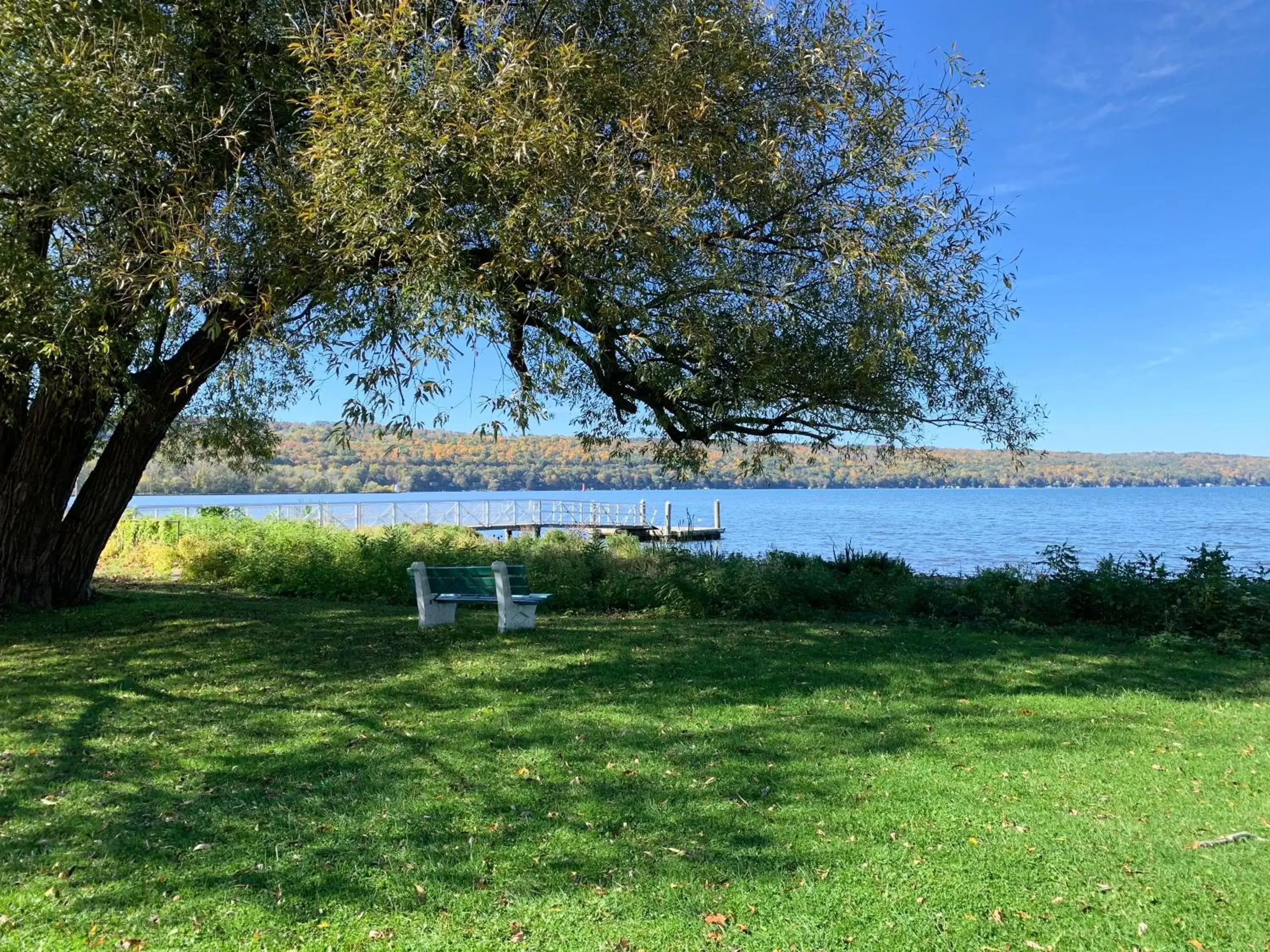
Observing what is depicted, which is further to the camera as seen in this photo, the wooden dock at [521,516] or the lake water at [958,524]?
the lake water at [958,524]

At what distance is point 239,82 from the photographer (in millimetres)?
8562

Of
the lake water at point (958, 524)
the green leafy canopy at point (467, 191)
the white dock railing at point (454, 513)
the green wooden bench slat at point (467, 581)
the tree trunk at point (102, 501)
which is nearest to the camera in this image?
the green leafy canopy at point (467, 191)

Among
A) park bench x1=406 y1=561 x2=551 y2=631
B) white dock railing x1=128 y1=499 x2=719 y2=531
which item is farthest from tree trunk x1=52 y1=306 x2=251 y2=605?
white dock railing x1=128 y1=499 x2=719 y2=531

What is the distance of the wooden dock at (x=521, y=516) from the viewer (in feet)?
89.9

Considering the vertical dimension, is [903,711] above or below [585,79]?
below

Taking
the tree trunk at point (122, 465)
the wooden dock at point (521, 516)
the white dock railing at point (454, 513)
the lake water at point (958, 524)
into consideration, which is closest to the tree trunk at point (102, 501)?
the tree trunk at point (122, 465)

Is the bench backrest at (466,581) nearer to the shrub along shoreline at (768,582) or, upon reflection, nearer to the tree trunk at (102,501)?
the shrub along shoreline at (768,582)

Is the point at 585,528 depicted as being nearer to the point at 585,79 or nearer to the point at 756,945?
the point at 585,79

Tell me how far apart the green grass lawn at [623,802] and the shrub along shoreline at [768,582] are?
2625 mm

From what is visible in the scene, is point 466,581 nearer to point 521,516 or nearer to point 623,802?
point 623,802

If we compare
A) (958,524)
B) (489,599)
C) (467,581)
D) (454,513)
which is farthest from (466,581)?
(958,524)

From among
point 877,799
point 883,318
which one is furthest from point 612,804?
point 883,318

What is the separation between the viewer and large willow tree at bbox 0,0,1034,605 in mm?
6262

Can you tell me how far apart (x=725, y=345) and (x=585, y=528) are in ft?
96.6
